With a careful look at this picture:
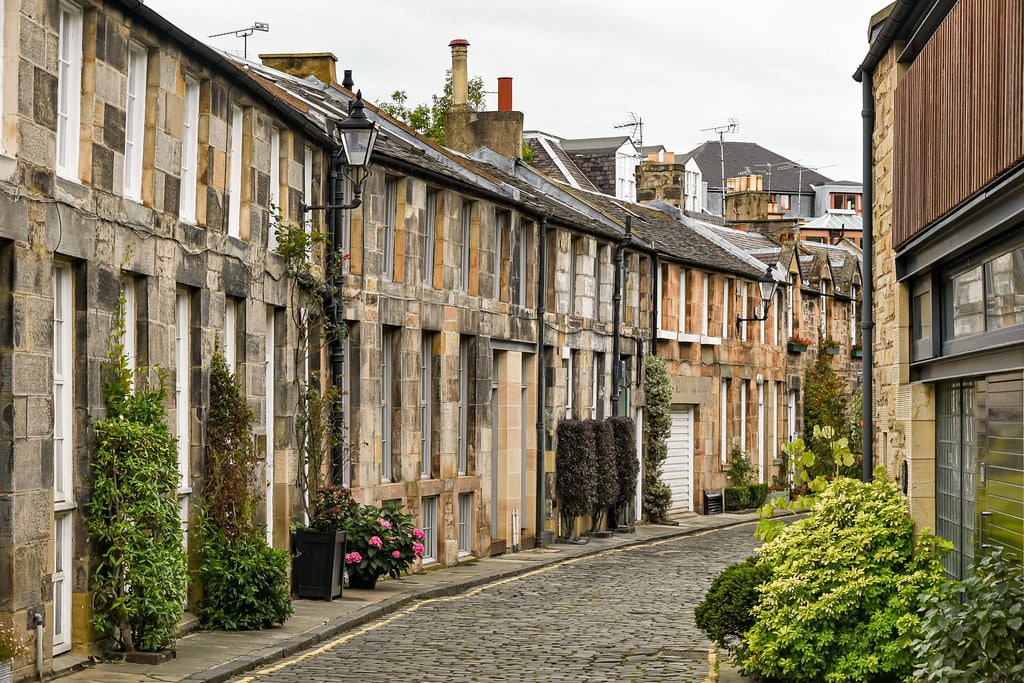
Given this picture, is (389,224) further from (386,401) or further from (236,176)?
(236,176)

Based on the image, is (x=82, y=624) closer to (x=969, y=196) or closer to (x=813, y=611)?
(x=813, y=611)

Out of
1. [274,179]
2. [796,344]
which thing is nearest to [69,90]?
[274,179]

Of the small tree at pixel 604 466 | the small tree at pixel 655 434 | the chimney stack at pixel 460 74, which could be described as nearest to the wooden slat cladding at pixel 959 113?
the small tree at pixel 604 466

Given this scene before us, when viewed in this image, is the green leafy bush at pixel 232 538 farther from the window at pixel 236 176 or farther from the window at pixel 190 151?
the window at pixel 236 176

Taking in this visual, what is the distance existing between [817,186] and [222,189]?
81.7 metres

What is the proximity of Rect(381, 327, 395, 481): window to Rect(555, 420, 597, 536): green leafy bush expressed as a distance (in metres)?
7.41

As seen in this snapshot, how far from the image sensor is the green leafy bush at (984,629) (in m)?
8.62

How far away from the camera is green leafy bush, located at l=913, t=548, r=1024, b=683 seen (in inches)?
340

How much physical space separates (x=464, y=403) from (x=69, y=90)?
13521 mm

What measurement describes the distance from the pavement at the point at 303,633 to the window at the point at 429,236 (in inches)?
178

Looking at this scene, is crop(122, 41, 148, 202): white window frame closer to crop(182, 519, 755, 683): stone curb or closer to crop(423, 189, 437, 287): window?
crop(182, 519, 755, 683): stone curb

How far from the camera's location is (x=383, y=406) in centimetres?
2262

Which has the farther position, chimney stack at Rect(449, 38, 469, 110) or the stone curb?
chimney stack at Rect(449, 38, 469, 110)

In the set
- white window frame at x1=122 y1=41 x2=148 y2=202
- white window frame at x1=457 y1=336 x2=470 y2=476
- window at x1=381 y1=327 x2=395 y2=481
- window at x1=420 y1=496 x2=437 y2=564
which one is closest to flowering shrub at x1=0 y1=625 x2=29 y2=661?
white window frame at x1=122 y1=41 x2=148 y2=202
